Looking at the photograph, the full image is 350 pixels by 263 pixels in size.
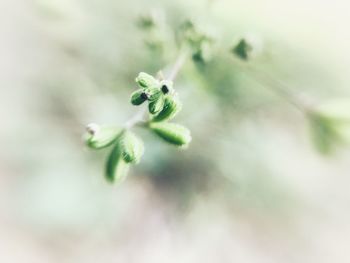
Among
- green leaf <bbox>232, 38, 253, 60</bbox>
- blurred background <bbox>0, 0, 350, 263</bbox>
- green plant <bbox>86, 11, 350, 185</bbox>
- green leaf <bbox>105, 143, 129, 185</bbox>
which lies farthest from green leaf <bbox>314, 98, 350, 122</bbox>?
green leaf <bbox>105, 143, 129, 185</bbox>

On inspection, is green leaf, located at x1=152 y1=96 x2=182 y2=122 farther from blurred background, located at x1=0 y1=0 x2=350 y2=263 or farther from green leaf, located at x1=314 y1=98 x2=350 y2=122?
green leaf, located at x1=314 y1=98 x2=350 y2=122

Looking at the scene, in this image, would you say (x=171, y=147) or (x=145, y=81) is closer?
(x=145, y=81)

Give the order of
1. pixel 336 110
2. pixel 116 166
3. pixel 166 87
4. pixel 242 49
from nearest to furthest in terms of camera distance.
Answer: pixel 166 87 < pixel 116 166 < pixel 242 49 < pixel 336 110

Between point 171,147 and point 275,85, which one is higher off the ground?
point 275,85

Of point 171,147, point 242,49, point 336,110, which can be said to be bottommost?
point 171,147

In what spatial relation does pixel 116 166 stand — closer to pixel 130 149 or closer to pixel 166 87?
pixel 130 149

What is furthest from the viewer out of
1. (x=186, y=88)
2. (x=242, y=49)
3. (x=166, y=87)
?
(x=186, y=88)

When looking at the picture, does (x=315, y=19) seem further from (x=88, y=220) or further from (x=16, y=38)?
(x=16, y=38)

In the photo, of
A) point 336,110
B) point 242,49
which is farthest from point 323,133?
point 242,49
